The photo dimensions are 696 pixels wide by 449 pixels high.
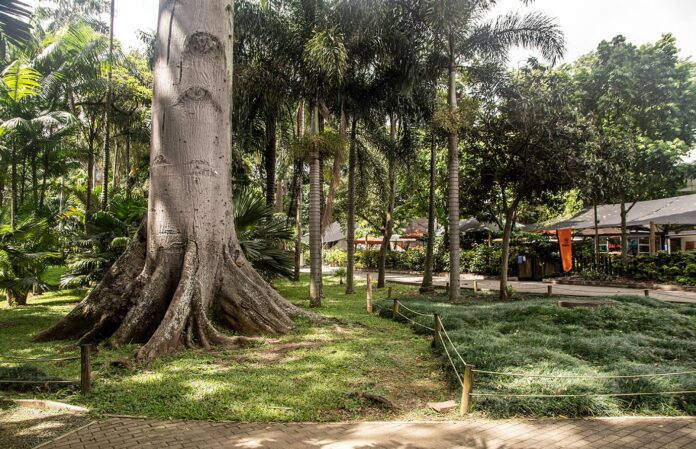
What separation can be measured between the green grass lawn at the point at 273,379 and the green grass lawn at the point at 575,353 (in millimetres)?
725

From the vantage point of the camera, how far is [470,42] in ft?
47.4

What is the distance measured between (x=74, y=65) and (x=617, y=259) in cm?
2266

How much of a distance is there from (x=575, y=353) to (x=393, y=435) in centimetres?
383

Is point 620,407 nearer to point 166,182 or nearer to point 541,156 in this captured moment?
point 166,182

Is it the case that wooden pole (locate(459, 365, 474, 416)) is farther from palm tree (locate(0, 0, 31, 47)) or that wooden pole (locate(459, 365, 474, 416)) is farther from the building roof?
the building roof

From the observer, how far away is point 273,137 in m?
17.8

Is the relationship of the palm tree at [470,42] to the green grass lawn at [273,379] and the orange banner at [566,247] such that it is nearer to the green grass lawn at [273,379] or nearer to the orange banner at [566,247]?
the green grass lawn at [273,379]

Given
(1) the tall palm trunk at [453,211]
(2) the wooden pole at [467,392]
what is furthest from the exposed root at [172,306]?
(1) the tall palm trunk at [453,211]

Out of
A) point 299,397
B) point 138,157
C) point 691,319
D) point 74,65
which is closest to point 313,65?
point 74,65

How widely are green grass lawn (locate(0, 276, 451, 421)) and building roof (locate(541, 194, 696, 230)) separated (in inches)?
680

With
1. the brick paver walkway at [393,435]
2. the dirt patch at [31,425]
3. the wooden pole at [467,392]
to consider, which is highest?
the wooden pole at [467,392]

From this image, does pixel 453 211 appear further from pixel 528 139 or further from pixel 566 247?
pixel 566 247

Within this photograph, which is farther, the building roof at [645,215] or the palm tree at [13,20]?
the building roof at [645,215]

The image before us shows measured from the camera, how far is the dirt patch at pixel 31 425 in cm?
400
